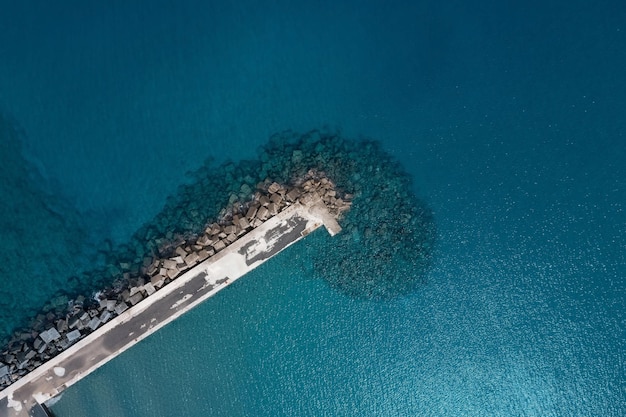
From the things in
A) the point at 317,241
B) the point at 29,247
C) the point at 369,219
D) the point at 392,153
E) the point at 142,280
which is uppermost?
the point at 29,247

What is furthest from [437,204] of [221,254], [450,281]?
[221,254]

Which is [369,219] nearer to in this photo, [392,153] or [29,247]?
[392,153]

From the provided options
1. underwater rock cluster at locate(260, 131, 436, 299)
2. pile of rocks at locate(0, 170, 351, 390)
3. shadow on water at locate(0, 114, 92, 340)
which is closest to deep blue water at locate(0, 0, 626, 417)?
underwater rock cluster at locate(260, 131, 436, 299)

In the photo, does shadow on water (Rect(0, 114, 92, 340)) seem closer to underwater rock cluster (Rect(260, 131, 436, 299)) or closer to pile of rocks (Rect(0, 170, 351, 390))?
pile of rocks (Rect(0, 170, 351, 390))

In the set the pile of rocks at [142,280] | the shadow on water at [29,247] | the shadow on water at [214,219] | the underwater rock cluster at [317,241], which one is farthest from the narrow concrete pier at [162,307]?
the shadow on water at [29,247]

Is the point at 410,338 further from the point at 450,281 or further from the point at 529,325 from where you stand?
the point at 529,325

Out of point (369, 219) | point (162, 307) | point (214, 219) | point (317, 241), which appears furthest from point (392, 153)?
point (162, 307)
